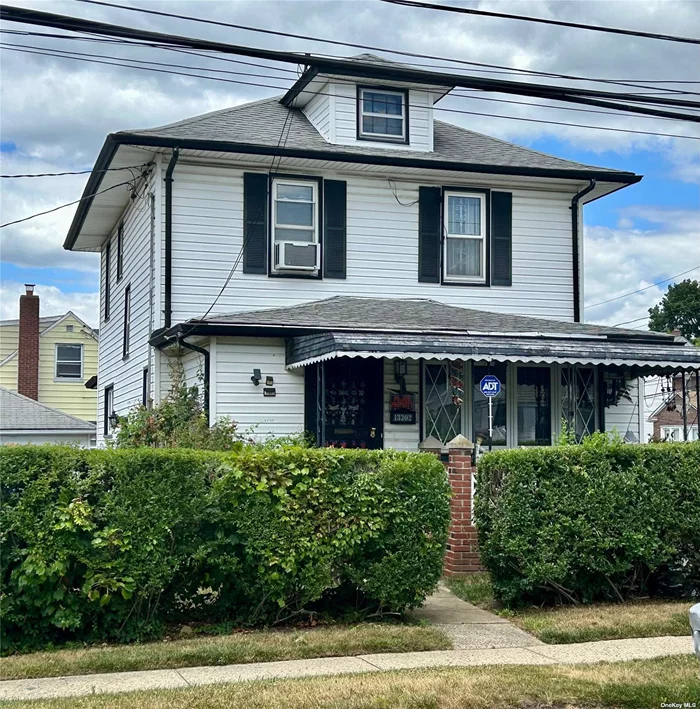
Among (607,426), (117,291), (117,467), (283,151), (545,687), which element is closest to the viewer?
(545,687)

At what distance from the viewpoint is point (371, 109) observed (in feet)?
60.4

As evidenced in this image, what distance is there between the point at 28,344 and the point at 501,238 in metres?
20.7

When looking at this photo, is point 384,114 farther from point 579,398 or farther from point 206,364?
point 579,398

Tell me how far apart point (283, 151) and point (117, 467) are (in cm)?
953

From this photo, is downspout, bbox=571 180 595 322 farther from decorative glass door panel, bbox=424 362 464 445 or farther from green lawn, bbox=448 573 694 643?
green lawn, bbox=448 573 694 643

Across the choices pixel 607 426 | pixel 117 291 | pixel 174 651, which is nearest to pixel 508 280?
pixel 607 426

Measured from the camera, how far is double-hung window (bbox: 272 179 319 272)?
1712 centimetres

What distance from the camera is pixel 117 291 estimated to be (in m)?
21.8

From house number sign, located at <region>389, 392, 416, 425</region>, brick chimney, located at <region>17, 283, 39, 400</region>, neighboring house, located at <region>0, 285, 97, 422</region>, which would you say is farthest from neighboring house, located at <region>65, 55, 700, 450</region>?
neighboring house, located at <region>0, 285, 97, 422</region>

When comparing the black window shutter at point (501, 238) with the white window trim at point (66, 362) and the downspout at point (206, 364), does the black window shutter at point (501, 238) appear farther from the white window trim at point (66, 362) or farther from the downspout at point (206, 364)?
the white window trim at point (66, 362)

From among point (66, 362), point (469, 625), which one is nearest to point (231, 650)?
point (469, 625)

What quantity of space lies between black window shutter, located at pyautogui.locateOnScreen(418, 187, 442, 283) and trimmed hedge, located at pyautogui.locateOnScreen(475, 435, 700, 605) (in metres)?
8.43

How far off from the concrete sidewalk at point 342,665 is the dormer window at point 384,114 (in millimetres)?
11950

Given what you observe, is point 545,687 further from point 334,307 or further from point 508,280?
point 508,280
